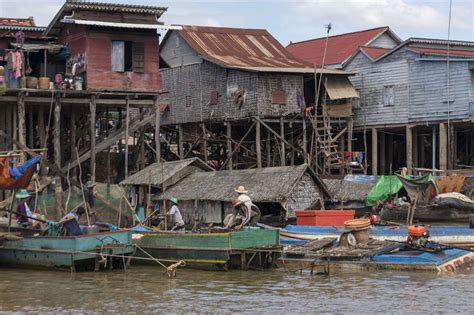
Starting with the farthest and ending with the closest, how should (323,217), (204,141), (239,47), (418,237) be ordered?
(239,47) → (204,141) → (323,217) → (418,237)

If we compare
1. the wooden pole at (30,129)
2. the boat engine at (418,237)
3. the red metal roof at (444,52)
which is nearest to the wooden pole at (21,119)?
the wooden pole at (30,129)

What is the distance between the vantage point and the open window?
98.0ft

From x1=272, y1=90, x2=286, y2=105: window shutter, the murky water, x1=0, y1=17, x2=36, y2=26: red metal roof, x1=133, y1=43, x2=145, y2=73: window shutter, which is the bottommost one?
the murky water

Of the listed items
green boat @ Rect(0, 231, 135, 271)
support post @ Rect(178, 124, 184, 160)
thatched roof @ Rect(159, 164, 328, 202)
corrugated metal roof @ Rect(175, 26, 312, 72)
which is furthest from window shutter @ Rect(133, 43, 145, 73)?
green boat @ Rect(0, 231, 135, 271)

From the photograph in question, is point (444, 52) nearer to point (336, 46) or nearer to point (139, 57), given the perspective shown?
point (336, 46)

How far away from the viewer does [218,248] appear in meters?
18.8

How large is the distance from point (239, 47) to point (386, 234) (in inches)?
727

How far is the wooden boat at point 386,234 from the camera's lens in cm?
2103

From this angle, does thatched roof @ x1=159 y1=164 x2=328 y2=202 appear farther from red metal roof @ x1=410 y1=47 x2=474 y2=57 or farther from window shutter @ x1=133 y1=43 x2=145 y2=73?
red metal roof @ x1=410 y1=47 x2=474 y2=57

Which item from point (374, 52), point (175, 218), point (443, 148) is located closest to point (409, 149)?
point (443, 148)

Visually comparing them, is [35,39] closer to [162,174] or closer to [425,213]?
[162,174]

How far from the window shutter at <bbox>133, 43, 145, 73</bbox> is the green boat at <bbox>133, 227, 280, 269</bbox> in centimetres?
1093

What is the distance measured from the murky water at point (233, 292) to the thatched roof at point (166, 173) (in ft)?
25.5

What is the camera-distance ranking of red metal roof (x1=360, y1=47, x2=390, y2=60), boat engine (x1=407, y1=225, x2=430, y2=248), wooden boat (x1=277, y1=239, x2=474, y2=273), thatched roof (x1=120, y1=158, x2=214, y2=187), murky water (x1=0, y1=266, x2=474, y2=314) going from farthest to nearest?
red metal roof (x1=360, y1=47, x2=390, y2=60)
thatched roof (x1=120, y1=158, x2=214, y2=187)
boat engine (x1=407, y1=225, x2=430, y2=248)
wooden boat (x1=277, y1=239, x2=474, y2=273)
murky water (x1=0, y1=266, x2=474, y2=314)
